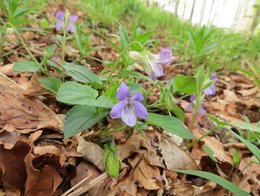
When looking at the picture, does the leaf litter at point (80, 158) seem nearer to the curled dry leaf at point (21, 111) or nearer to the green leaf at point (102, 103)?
the curled dry leaf at point (21, 111)

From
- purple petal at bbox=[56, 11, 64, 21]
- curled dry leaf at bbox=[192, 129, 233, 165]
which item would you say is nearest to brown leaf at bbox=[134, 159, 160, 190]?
curled dry leaf at bbox=[192, 129, 233, 165]

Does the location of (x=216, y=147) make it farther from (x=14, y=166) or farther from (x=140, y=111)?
(x=14, y=166)

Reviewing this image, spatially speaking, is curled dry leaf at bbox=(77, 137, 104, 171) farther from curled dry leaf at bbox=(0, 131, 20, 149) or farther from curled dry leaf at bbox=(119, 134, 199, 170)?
curled dry leaf at bbox=(0, 131, 20, 149)

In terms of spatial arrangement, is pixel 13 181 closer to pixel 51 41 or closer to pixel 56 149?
pixel 56 149

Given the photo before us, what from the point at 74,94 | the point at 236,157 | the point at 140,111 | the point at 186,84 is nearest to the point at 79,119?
the point at 74,94

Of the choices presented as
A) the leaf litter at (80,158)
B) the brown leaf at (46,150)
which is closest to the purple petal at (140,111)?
the leaf litter at (80,158)

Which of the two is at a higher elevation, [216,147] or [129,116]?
[129,116]
